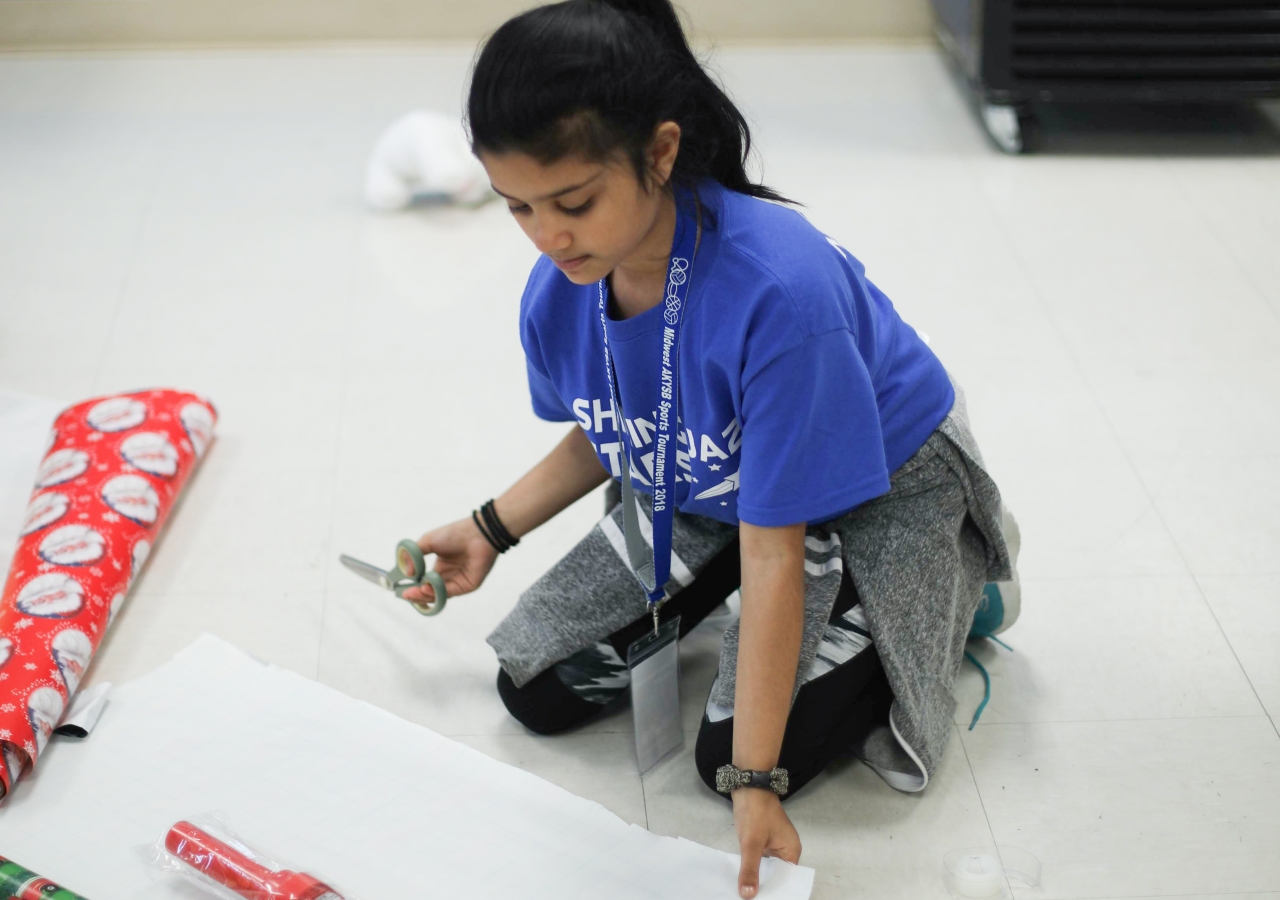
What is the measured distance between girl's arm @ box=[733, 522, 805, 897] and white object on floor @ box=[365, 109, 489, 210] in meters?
1.56

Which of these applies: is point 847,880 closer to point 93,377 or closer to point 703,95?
point 703,95

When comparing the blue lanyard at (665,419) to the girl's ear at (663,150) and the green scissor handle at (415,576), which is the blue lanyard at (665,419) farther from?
the green scissor handle at (415,576)

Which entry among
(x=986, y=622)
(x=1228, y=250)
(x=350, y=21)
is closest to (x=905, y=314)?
(x=1228, y=250)

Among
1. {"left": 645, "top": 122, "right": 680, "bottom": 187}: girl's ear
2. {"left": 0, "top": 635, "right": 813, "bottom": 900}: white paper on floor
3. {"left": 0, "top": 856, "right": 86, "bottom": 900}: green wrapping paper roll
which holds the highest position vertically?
{"left": 645, "top": 122, "right": 680, "bottom": 187}: girl's ear

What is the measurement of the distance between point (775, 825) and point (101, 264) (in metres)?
1.73

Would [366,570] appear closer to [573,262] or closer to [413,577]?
[413,577]

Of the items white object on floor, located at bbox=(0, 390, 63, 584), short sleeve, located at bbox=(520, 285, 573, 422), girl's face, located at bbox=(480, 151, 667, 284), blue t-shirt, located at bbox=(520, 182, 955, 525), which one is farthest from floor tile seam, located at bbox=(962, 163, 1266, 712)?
white object on floor, located at bbox=(0, 390, 63, 584)

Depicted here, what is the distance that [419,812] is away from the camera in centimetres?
126

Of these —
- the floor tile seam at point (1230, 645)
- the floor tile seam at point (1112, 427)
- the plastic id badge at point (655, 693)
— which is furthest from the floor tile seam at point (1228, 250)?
the plastic id badge at point (655, 693)

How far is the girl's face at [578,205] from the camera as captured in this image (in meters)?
0.96

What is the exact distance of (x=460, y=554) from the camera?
1.44 metres

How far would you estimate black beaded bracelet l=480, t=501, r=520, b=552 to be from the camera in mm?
1400

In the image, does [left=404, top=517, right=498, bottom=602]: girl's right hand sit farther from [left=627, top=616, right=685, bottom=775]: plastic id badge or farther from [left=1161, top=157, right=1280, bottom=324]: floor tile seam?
[left=1161, top=157, right=1280, bottom=324]: floor tile seam

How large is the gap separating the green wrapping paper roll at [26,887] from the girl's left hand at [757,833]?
22.3 inches
